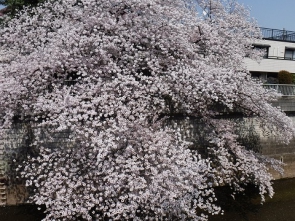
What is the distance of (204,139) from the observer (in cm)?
1623

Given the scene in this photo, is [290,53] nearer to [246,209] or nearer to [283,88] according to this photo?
[283,88]

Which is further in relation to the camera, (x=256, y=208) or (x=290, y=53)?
(x=290, y=53)

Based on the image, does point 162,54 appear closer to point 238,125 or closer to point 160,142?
point 160,142

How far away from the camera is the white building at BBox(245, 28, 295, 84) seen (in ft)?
105

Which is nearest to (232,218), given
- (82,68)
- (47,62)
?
(82,68)

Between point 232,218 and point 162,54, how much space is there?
670 centimetres

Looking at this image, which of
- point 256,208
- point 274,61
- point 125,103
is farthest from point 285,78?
point 125,103

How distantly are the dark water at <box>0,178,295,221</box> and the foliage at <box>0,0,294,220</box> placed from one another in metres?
1.30

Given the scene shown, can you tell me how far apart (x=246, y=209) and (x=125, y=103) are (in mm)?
7041

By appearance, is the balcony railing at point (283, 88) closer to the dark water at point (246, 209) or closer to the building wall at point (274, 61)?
the dark water at point (246, 209)

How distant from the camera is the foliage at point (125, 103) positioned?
10625 mm

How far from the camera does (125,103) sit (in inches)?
464

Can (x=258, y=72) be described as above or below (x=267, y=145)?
above

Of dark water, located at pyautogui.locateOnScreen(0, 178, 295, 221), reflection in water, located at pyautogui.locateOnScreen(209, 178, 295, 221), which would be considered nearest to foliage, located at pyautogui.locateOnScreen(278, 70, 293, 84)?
dark water, located at pyautogui.locateOnScreen(0, 178, 295, 221)
